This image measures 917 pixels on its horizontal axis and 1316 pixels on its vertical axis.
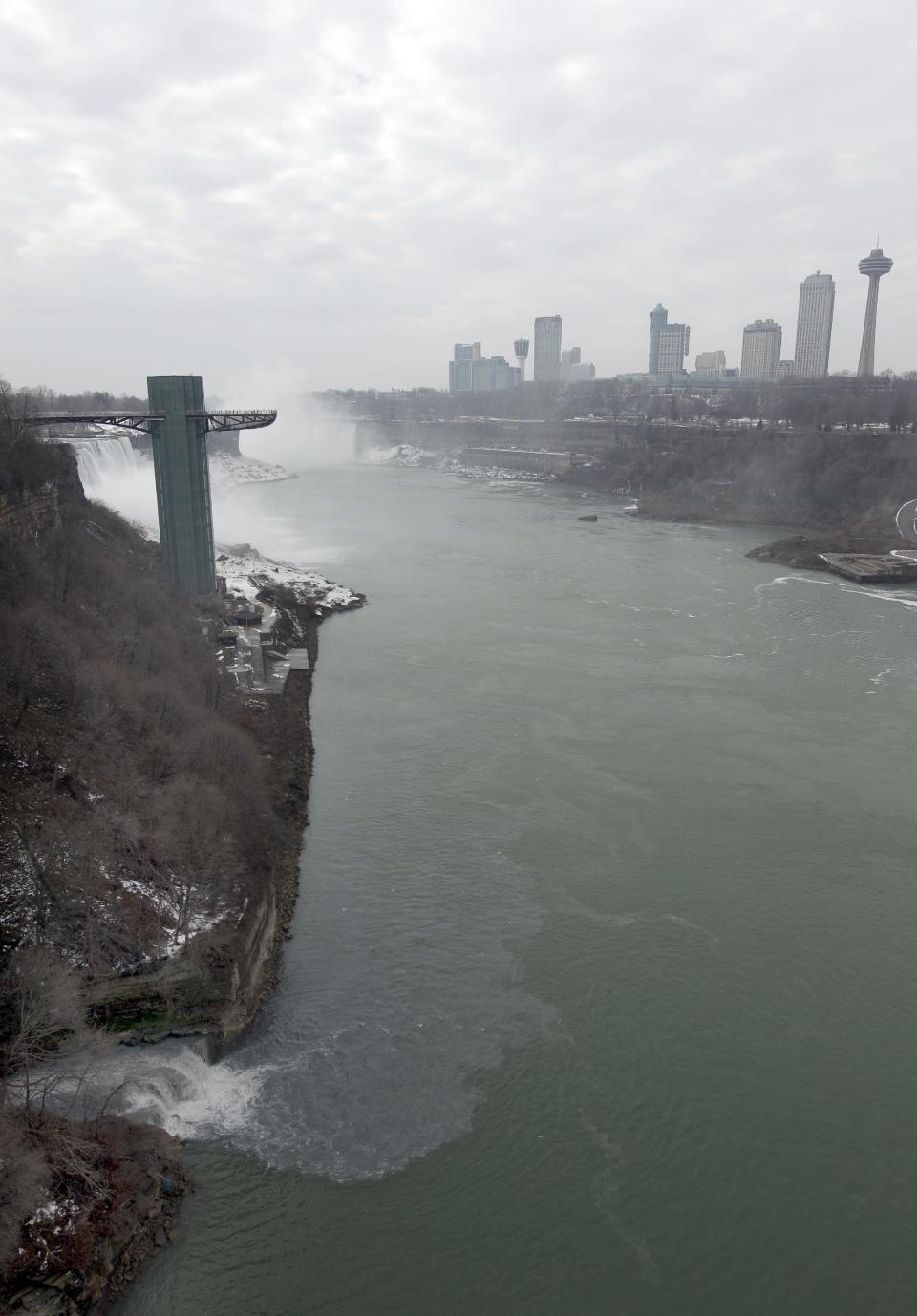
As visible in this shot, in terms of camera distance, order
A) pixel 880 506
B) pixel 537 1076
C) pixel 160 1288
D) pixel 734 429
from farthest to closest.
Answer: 1. pixel 734 429
2. pixel 880 506
3. pixel 537 1076
4. pixel 160 1288

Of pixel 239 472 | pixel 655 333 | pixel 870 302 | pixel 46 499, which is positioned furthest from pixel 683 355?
pixel 46 499

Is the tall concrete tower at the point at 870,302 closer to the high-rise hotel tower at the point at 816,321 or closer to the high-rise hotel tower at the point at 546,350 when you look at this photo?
the high-rise hotel tower at the point at 816,321

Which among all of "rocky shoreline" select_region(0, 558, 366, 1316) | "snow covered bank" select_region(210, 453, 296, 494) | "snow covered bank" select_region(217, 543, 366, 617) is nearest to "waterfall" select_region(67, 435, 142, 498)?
"snow covered bank" select_region(217, 543, 366, 617)

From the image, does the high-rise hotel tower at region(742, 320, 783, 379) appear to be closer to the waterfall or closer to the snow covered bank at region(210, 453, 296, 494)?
the snow covered bank at region(210, 453, 296, 494)

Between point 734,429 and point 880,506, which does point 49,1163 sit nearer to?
point 880,506

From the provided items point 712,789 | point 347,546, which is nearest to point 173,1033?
point 712,789
